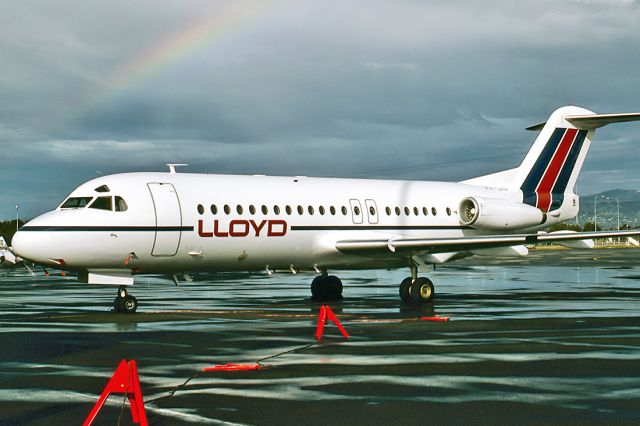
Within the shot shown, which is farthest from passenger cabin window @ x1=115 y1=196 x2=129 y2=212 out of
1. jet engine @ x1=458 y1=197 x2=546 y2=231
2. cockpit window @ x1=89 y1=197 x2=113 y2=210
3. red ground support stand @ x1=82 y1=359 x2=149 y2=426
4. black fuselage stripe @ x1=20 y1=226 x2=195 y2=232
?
red ground support stand @ x1=82 y1=359 x2=149 y2=426

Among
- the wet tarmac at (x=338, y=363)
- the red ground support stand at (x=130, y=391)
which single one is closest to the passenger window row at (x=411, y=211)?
the wet tarmac at (x=338, y=363)

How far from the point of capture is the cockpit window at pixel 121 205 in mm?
21781

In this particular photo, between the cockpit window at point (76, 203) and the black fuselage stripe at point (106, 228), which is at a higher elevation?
the cockpit window at point (76, 203)

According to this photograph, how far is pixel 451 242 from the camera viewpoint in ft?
81.3

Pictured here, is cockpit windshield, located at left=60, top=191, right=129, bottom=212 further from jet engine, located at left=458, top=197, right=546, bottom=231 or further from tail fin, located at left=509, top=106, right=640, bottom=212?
tail fin, located at left=509, top=106, right=640, bottom=212

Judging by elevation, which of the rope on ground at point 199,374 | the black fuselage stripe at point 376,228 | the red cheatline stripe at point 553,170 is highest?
the red cheatline stripe at point 553,170

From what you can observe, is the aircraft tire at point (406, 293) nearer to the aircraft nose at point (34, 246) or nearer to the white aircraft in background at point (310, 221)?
the white aircraft in background at point (310, 221)

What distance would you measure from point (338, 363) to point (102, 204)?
11.5 metres

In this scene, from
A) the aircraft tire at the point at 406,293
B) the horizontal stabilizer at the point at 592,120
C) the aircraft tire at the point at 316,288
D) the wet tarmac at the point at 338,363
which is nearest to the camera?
the wet tarmac at the point at 338,363

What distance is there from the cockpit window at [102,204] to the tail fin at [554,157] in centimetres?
1498

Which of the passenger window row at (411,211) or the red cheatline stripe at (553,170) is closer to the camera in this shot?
the passenger window row at (411,211)

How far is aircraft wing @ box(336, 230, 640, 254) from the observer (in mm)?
24547

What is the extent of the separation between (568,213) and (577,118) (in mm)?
3451

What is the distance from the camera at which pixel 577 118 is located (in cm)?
2998
